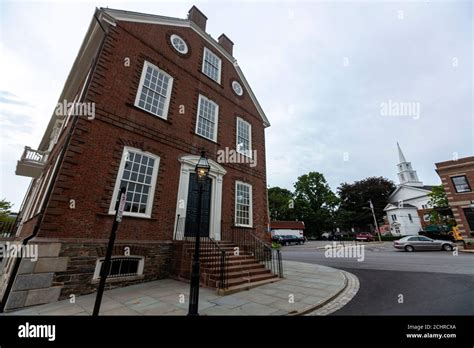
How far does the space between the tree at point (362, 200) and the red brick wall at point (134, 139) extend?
43.3 metres

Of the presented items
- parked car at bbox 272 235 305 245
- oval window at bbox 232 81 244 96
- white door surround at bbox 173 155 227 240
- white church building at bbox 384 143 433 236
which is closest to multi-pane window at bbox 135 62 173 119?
white door surround at bbox 173 155 227 240

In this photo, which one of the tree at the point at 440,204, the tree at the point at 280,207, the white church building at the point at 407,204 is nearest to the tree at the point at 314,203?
the tree at the point at 280,207

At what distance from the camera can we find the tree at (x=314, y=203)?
49581 mm

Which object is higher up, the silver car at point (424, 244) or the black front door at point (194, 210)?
the black front door at point (194, 210)

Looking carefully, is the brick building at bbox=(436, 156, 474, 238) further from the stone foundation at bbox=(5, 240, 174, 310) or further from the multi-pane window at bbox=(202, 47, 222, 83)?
the stone foundation at bbox=(5, 240, 174, 310)

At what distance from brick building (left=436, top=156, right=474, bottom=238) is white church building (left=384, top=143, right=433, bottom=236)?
19028mm

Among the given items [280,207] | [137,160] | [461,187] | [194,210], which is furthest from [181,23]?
[280,207]

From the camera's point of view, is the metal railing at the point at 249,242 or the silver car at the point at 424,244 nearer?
the metal railing at the point at 249,242

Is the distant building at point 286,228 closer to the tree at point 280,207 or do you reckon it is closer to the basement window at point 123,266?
the tree at point 280,207

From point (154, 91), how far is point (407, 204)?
54380mm

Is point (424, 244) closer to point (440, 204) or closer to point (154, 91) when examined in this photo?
point (440, 204)

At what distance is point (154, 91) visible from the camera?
9.22m

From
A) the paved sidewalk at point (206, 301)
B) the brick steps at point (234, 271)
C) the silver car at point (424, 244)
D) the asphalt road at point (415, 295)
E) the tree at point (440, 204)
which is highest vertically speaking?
the tree at point (440, 204)
